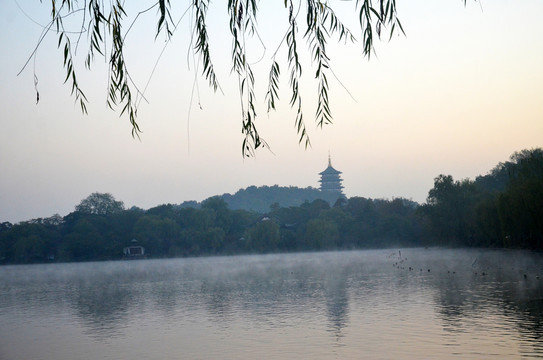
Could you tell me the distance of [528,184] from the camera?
38.3 metres

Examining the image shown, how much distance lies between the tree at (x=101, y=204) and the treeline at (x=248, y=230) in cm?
1906

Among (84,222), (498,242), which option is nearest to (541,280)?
(498,242)

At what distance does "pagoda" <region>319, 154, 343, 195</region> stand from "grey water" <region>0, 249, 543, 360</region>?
14341cm

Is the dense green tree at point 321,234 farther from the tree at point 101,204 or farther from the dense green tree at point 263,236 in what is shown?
the tree at point 101,204

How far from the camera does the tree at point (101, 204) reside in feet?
364

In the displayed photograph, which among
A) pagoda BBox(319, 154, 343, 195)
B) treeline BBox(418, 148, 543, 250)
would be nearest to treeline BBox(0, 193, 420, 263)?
treeline BBox(418, 148, 543, 250)

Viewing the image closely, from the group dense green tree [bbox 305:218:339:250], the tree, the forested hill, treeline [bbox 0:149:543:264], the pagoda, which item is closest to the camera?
treeline [bbox 0:149:543:264]

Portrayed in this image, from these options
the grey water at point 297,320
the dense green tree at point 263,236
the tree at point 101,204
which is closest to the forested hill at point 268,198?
the tree at point 101,204

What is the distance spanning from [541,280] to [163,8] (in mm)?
26808

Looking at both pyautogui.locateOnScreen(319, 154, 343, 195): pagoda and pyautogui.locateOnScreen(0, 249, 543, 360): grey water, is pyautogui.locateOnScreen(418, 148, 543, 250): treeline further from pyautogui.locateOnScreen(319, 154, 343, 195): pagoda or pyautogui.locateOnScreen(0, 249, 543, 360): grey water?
pyautogui.locateOnScreen(319, 154, 343, 195): pagoda

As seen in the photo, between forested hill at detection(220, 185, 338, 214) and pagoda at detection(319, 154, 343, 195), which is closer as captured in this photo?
pagoda at detection(319, 154, 343, 195)

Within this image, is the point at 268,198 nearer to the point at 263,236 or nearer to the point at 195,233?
the point at 263,236

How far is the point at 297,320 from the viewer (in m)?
20.3

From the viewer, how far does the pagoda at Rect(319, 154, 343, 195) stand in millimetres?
179375
